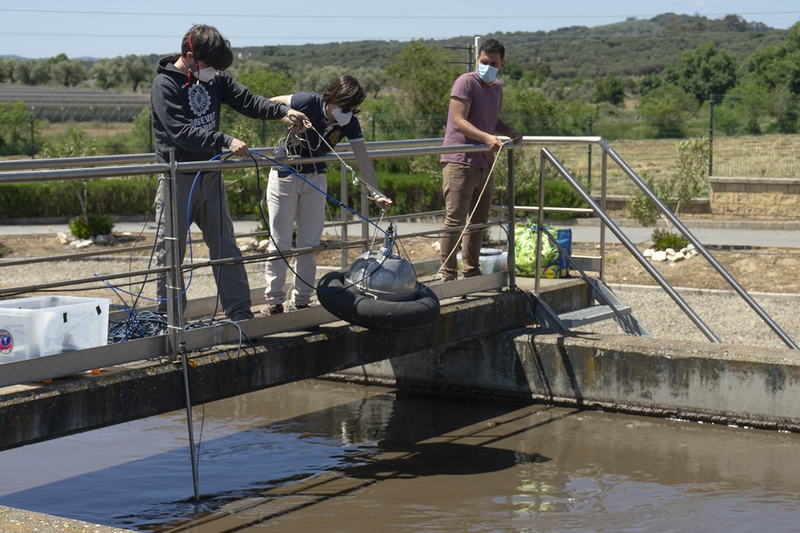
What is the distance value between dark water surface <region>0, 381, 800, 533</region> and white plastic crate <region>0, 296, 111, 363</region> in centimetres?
106

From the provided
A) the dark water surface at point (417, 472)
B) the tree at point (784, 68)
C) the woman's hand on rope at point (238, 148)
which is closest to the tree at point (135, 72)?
the tree at point (784, 68)

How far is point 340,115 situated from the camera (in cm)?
665

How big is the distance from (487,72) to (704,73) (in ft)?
245

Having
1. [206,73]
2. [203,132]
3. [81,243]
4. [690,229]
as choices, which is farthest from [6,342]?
[690,229]

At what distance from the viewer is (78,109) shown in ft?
180

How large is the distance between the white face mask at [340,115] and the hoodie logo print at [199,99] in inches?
33.2

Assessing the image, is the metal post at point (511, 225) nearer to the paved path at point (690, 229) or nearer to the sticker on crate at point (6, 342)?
the sticker on crate at point (6, 342)

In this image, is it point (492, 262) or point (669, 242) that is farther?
point (669, 242)

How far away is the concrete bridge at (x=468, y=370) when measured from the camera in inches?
211

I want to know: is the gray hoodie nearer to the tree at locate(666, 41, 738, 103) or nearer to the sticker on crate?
the sticker on crate

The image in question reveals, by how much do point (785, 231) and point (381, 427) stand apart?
1345 centimetres

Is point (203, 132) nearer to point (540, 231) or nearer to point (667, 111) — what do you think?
point (540, 231)

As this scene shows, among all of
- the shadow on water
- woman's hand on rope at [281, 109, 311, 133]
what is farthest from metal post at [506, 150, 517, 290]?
woman's hand on rope at [281, 109, 311, 133]

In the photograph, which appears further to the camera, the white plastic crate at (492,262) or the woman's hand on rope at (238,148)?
the white plastic crate at (492,262)
